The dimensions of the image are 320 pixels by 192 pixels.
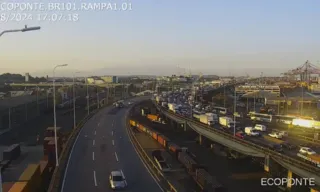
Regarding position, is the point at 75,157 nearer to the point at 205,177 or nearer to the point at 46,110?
the point at 205,177

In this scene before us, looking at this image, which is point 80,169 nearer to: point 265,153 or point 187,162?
point 187,162

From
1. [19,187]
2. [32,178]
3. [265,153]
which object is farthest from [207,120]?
[19,187]

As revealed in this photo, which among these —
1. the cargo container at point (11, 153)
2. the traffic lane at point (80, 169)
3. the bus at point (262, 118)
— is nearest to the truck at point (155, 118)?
the bus at point (262, 118)

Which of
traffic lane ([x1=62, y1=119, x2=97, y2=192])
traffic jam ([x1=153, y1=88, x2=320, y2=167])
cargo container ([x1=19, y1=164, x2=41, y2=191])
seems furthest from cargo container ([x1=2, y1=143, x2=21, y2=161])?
traffic jam ([x1=153, y1=88, x2=320, y2=167])

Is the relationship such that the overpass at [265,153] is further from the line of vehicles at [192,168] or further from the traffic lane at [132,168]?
the traffic lane at [132,168]

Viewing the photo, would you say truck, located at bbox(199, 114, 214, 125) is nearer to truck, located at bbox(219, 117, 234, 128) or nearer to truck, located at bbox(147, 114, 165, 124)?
truck, located at bbox(219, 117, 234, 128)

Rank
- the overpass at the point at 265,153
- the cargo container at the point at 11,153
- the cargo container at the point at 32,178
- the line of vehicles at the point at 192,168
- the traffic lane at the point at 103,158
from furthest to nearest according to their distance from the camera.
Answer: the cargo container at the point at 11,153 < the line of vehicles at the point at 192,168 < the overpass at the point at 265,153 < the traffic lane at the point at 103,158 < the cargo container at the point at 32,178

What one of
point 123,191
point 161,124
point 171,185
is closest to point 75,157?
point 123,191
